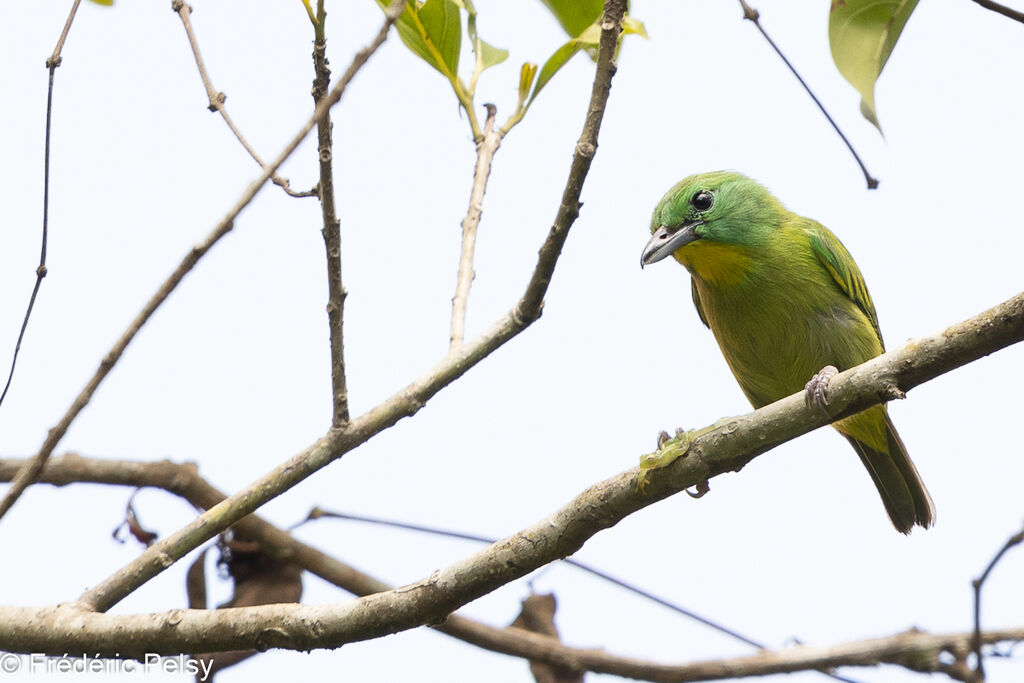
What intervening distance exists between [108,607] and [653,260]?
255cm

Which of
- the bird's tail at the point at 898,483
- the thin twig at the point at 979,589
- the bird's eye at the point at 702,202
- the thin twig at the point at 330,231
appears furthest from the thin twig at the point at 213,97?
the bird's tail at the point at 898,483

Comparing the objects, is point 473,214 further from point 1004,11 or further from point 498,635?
point 498,635

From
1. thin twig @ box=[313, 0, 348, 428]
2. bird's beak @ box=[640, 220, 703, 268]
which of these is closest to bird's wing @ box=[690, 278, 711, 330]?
bird's beak @ box=[640, 220, 703, 268]

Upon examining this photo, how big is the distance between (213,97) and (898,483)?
3624mm

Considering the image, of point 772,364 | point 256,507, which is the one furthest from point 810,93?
point 772,364

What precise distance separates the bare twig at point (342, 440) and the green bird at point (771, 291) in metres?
1.76

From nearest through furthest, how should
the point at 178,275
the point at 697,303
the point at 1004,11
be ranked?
the point at 178,275
the point at 1004,11
the point at 697,303

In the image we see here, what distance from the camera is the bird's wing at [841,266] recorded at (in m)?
4.55

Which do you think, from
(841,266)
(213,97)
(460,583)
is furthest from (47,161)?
(841,266)

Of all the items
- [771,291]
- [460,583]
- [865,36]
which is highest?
[771,291]

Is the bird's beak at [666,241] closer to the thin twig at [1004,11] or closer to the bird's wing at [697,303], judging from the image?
the bird's wing at [697,303]

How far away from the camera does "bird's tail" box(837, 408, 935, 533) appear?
4.76 metres

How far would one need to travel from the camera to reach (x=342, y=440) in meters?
2.58

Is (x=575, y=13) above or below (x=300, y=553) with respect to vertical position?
above
